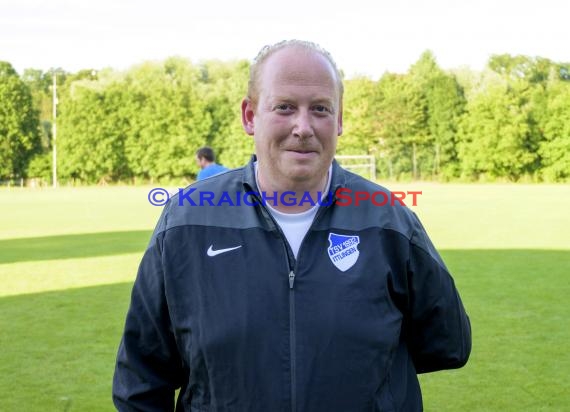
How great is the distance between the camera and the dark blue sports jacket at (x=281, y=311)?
2016 mm

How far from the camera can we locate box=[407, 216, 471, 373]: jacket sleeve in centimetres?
214

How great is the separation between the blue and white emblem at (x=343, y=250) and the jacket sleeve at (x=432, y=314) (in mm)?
170

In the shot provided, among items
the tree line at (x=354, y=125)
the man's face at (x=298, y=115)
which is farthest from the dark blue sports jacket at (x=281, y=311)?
the tree line at (x=354, y=125)

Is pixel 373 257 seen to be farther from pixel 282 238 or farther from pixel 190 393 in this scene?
pixel 190 393

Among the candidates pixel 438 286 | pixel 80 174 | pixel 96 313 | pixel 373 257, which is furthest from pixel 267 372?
pixel 80 174

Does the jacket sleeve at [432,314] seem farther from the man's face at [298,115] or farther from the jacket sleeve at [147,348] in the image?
the jacket sleeve at [147,348]

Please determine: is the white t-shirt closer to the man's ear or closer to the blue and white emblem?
the blue and white emblem

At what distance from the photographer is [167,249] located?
2.12 metres

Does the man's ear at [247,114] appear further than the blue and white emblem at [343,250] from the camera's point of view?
Yes

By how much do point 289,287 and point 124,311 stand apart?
6959 mm

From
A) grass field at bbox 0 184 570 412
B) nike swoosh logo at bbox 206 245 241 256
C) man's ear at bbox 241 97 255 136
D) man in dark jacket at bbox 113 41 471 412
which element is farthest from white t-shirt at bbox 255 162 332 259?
grass field at bbox 0 184 570 412

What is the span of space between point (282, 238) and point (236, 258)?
138mm

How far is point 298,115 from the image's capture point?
6.97ft

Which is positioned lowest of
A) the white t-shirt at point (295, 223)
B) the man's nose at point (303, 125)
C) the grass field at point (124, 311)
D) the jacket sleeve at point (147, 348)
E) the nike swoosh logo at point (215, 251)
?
the grass field at point (124, 311)
